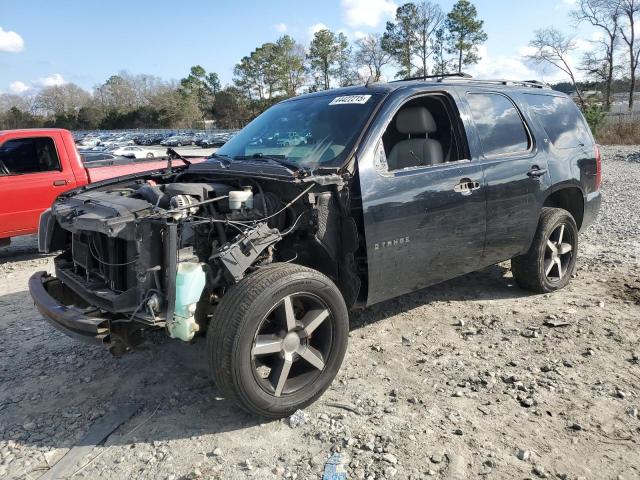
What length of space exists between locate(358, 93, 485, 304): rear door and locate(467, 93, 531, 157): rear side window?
25 centimetres

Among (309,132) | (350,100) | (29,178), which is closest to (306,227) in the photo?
(309,132)

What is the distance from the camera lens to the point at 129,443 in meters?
2.99

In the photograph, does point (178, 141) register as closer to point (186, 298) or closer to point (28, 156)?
point (28, 156)

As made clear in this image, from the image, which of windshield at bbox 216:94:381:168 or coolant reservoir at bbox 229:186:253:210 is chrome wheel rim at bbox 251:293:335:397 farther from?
windshield at bbox 216:94:381:168

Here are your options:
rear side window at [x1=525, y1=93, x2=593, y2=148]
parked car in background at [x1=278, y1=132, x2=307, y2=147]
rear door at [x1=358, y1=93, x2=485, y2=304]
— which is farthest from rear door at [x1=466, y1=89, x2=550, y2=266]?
parked car in background at [x1=278, y1=132, x2=307, y2=147]

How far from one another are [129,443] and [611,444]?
272cm

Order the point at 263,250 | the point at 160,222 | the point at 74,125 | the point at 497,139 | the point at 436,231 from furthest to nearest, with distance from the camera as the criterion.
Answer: the point at 74,125 → the point at 497,139 → the point at 436,231 → the point at 263,250 → the point at 160,222

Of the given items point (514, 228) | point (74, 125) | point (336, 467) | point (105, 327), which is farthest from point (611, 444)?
point (74, 125)

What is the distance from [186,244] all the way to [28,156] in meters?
5.55

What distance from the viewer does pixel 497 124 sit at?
455cm

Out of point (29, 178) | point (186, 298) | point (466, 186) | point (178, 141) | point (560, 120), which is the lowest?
point (186, 298)

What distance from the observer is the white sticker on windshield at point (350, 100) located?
399 centimetres

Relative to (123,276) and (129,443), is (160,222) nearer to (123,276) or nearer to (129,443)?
(123,276)

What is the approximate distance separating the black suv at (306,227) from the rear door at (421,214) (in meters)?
0.01
